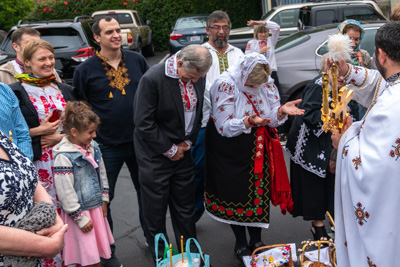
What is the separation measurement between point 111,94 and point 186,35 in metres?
10.2

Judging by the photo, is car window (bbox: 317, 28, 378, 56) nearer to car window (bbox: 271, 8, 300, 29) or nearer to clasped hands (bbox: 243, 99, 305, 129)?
clasped hands (bbox: 243, 99, 305, 129)

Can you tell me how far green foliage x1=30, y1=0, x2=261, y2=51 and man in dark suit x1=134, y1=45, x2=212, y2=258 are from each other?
15.7 meters

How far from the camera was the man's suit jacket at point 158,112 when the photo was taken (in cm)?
362

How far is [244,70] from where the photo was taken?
3.74 m

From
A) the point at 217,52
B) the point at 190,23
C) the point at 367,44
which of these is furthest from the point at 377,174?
the point at 190,23

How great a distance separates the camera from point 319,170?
3.92 metres

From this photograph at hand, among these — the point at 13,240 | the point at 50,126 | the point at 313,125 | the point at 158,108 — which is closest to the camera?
the point at 13,240

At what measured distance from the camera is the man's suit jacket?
362 cm

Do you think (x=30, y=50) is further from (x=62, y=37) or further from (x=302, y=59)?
(x=62, y=37)

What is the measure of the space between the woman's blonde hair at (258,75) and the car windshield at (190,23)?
444 inches

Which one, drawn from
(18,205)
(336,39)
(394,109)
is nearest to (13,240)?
(18,205)

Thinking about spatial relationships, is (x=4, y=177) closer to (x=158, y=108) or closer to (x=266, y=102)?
(x=158, y=108)

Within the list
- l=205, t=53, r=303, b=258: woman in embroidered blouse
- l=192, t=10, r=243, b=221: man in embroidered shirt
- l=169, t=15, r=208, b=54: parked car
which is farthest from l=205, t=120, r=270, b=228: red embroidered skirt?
l=169, t=15, r=208, b=54: parked car

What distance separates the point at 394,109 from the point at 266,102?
68.6 inches
